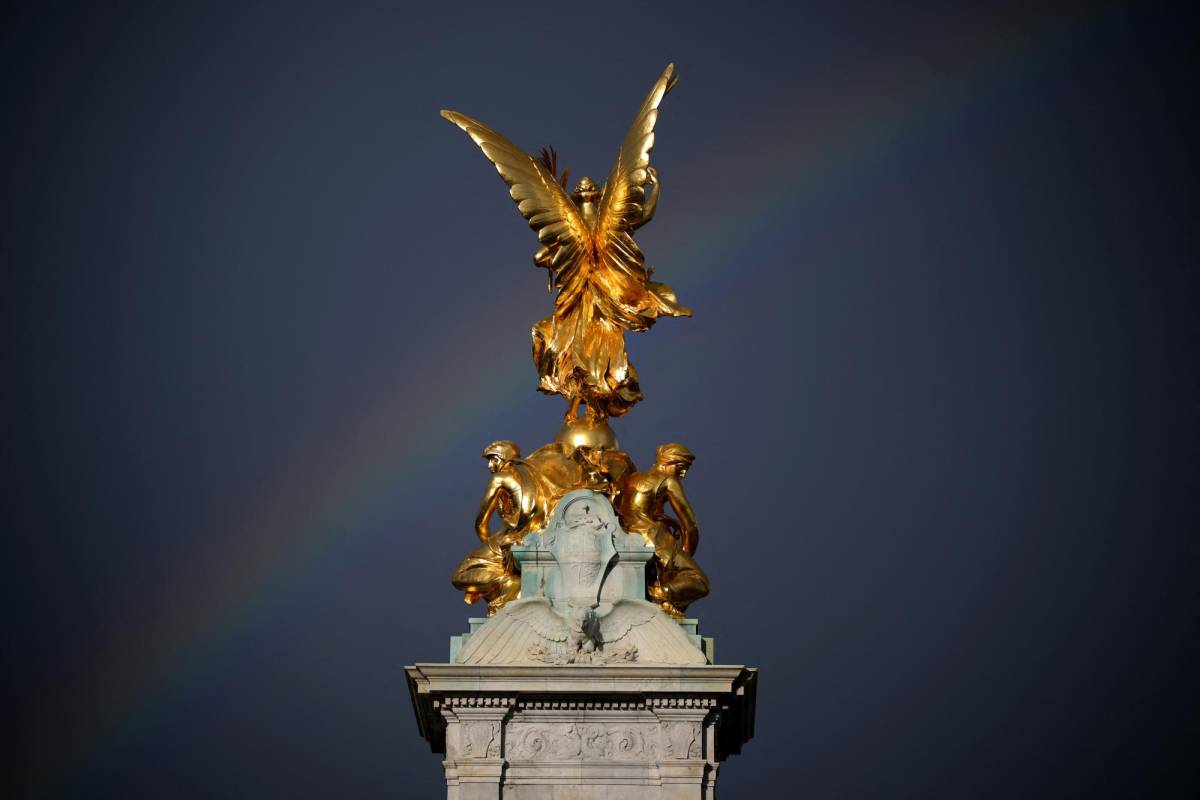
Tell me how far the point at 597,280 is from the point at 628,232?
73 cm

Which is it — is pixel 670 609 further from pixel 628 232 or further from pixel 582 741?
pixel 628 232

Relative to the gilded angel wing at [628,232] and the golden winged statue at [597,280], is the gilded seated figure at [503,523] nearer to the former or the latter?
the golden winged statue at [597,280]

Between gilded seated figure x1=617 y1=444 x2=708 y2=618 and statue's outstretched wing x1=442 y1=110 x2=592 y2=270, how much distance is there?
2850mm

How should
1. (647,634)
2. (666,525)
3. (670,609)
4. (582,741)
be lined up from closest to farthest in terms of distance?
(582,741) → (647,634) → (670,609) → (666,525)

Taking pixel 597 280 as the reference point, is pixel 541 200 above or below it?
above

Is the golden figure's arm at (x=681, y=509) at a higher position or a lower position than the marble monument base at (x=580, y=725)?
higher

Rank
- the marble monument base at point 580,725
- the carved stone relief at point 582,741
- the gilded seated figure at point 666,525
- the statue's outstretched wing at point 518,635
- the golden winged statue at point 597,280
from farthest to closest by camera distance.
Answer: the golden winged statue at point 597,280
the gilded seated figure at point 666,525
the statue's outstretched wing at point 518,635
the carved stone relief at point 582,741
the marble monument base at point 580,725

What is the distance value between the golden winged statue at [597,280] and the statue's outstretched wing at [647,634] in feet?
Answer: 9.99

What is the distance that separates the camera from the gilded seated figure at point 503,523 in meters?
32.6

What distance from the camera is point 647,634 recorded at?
31375mm

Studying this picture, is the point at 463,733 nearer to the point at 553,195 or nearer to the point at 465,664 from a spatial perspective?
the point at 465,664

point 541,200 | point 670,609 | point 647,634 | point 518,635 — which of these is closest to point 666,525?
point 670,609

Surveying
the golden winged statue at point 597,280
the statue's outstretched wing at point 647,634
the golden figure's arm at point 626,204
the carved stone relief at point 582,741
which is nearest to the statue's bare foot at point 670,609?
the statue's outstretched wing at point 647,634

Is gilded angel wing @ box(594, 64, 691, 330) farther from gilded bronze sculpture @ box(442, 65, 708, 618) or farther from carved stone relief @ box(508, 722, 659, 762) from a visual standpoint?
carved stone relief @ box(508, 722, 659, 762)
